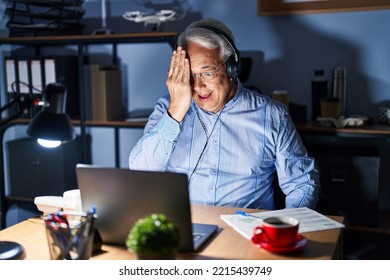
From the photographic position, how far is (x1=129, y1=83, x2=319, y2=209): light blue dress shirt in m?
1.79

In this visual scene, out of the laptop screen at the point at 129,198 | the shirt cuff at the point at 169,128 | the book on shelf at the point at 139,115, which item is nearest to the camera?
the laptop screen at the point at 129,198

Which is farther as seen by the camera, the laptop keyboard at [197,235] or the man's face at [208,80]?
the man's face at [208,80]

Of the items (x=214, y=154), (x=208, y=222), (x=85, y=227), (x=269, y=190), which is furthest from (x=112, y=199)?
(x=269, y=190)

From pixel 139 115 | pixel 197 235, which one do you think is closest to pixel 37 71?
pixel 139 115

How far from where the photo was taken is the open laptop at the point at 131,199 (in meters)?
1.13

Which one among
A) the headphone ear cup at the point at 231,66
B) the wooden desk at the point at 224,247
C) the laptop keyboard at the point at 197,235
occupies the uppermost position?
the headphone ear cup at the point at 231,66

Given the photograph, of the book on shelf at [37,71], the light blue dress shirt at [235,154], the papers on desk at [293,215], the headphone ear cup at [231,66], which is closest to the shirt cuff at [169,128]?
the light blue dress shirt at [235,154]

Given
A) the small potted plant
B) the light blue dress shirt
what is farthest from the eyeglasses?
the small potted plant

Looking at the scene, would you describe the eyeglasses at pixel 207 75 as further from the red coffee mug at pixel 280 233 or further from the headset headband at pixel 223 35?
the red coffee mug at pixel 280 233

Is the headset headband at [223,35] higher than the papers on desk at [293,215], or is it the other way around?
the headset headband at [223,35]

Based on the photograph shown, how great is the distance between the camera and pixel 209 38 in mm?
1830

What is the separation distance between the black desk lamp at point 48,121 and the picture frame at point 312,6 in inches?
61.1

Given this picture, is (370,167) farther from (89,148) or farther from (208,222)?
(89,148)

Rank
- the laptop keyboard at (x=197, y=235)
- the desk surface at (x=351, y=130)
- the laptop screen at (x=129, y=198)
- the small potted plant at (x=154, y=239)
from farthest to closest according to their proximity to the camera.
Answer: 1. the desk surface at (x=351, y=130)
2. the laptop keyboard at (x=197, y=235)
3. the laptop screen at (x=129, y=198)
4. the small potted plant at (x=154, y=239)
